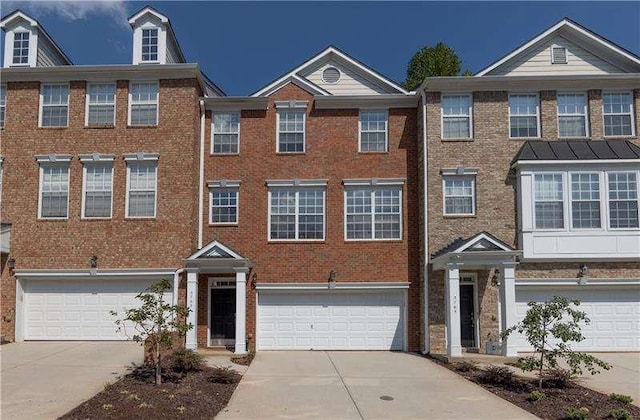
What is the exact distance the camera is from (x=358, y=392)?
11.2 metres

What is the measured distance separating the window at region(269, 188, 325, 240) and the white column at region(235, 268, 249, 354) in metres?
1.96

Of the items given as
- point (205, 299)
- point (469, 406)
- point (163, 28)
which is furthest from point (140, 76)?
point (469, 406)

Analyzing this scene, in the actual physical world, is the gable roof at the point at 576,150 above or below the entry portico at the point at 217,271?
above

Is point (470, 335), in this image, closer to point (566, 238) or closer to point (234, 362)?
point (566, 238)

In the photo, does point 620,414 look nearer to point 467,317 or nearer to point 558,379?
point 558,379

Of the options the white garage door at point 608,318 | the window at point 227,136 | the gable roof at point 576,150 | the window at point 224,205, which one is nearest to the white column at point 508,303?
the white garage door at point 608,318

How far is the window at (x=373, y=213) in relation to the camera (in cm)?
1767

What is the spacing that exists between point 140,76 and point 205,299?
7.49 metres

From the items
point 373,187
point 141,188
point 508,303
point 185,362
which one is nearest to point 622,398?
point 508,303

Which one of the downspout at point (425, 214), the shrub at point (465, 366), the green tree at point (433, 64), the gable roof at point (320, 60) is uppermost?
the green tree at point (433, 64)

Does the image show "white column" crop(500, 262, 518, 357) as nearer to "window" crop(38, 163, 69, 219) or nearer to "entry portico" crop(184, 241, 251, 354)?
"entry portico" crop(184, 241, 251, 354)

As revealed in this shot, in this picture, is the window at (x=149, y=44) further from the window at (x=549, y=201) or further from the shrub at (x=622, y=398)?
the shrub at (x=622, y=398)

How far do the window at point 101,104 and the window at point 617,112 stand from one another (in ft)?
52.2

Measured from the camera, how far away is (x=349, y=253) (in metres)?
17.5
